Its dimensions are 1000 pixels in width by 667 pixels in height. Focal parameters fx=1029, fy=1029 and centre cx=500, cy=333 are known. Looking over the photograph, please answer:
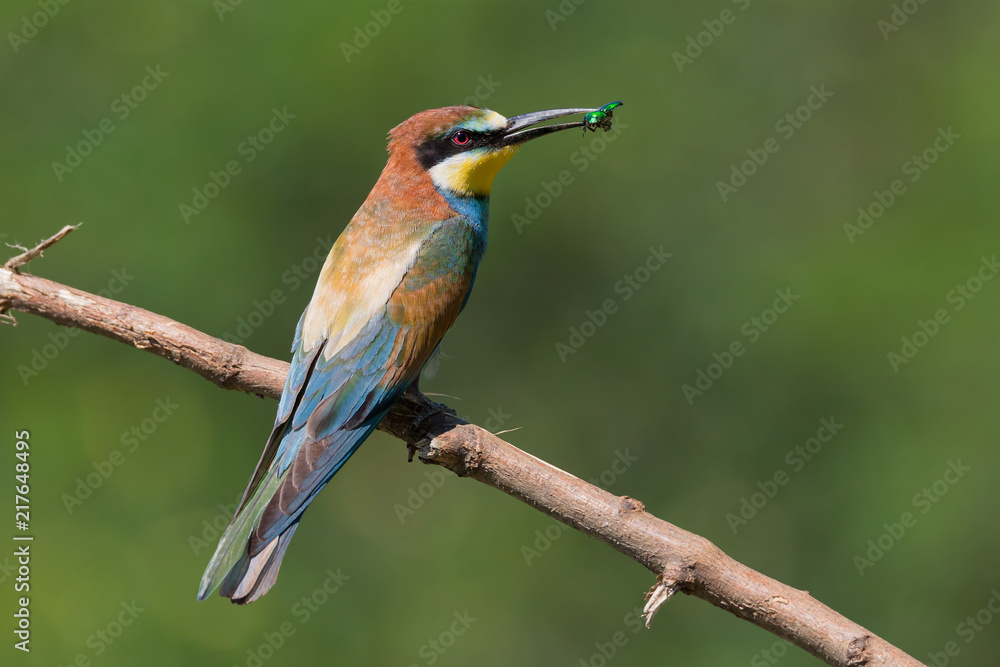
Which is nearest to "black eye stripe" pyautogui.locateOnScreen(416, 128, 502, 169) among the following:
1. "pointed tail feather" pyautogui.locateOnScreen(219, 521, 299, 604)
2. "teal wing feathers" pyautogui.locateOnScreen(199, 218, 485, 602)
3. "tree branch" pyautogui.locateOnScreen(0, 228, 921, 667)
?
"teal wing feathers" pyautogui.locateOnScreen(199, 218, 485, 602)

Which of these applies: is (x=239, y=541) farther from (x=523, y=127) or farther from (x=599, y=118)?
(x=599, y=118)

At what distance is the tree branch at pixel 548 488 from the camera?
6.50ft

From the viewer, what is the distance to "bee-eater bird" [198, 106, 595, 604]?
2.27 m

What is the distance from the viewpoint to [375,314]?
8.38ft

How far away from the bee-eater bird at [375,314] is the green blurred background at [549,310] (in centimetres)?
161

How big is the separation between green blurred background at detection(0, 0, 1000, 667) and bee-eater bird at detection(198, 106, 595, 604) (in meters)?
1.61

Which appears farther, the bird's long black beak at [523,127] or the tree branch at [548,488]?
the bird's long black beak at [523,127]

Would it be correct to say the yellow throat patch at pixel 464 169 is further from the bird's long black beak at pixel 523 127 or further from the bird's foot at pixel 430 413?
the bird's foot at pixel 430 413

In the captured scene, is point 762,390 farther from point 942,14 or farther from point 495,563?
point 942,14

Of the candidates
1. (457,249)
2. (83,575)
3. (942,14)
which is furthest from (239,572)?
(942,14)

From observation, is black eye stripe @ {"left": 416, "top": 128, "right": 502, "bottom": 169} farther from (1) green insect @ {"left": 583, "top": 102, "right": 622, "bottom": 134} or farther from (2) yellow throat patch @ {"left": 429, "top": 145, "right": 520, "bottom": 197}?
(1) green insect @ {"left": 583, "top": 102, "right": 622, "bottom": 134}

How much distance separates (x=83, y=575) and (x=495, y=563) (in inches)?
64.9

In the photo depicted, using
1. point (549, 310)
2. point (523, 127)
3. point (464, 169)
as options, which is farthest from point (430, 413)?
point (549, 310)

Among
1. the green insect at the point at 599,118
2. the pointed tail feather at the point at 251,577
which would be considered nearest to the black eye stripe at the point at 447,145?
the green insect at the point at 599,118
